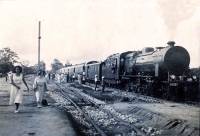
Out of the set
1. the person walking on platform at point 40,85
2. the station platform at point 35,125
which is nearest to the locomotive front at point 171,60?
the person walking on platform at point 40,85

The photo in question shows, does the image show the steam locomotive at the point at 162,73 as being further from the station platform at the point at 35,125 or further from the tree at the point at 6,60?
the tree at the point at 6,60

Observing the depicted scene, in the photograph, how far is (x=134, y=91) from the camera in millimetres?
18234

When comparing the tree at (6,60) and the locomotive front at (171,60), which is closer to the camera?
the locomotive front at (171,60)

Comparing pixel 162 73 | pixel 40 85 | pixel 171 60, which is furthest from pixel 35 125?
pixel 162 73

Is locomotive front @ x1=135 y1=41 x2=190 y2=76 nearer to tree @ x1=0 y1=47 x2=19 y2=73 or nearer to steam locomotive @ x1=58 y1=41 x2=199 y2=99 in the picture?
steam locomotive @ x1=58 y1=41 x2=199 y2=99

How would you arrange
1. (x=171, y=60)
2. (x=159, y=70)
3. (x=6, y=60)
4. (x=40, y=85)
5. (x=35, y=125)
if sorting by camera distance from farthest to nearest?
1. (x=6, y=60)
2. (x=159, y=70)
3. (x=171, y=60)
4. (x=40, y=85)
5. (x=35, y=125)

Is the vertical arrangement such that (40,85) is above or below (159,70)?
below

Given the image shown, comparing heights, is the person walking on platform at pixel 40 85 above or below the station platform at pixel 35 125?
above

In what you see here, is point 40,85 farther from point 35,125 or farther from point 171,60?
point 171,60

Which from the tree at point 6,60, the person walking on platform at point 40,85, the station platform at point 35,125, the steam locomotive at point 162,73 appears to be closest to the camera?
the station platform at point 35,125

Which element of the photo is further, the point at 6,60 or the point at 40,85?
the point at 6,60

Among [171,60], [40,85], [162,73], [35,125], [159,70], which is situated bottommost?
[35,125]

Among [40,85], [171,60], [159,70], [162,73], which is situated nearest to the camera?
[40,85]

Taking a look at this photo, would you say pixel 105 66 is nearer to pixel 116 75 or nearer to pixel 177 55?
pixel 116 75
